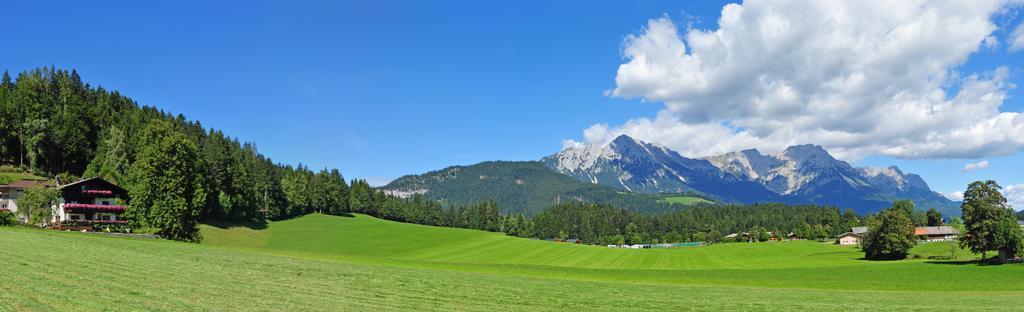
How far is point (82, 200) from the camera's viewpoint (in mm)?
81125

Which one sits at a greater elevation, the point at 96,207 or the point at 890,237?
the point at 96,207

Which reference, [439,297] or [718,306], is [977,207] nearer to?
[718,306]

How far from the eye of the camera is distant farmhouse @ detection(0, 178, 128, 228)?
78250 mm

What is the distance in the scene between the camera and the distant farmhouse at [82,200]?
257 ft

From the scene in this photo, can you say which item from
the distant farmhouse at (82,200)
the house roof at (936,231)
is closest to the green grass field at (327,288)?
the distant farmhouse at (82,200)

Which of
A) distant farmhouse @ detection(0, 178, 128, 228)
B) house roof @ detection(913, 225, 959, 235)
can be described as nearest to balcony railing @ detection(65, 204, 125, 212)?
distant farmhouse @ detection(0, 178, 128, 228)

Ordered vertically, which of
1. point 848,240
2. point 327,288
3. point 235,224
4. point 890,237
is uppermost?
point 327,288

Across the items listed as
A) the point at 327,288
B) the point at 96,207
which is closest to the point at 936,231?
the point at 327,288

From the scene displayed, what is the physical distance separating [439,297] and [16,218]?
69602 millimetres

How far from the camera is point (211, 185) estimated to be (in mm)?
103562

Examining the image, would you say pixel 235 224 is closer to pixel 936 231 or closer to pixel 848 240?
pixel 848 240

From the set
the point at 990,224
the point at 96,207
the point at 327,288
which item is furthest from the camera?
the point at 96,207

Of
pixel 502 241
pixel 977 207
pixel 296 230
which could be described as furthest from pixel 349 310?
pixel 502 241

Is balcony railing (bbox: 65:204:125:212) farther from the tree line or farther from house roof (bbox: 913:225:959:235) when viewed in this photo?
house roof (bbox: 913:225:959:235)
